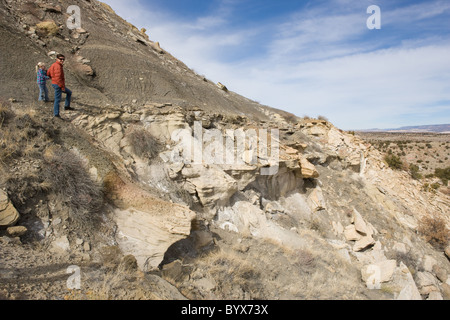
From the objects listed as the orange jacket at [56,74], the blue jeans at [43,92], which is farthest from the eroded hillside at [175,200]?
the orange jacket at [56,74]

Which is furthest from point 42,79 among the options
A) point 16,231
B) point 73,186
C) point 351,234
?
point 351,234

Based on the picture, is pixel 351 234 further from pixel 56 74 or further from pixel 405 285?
pixel 56 74

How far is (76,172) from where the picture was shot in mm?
4734

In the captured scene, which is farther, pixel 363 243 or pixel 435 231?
pixel 435 231

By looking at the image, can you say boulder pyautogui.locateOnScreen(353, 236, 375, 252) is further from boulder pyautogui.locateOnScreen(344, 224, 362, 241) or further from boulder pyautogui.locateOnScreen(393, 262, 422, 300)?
boulder pyautogui.locateOnScreen(393, 262, 422, 300)

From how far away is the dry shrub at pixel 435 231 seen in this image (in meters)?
10.4

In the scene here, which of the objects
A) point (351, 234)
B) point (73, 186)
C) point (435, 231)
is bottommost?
point (435, 231)

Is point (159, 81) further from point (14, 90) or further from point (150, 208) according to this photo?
point (150, 208)

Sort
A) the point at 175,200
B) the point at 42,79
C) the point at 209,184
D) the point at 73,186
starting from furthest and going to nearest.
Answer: the point at 209,184
the point at 42,79
the point at 175,200
the point at 73,186

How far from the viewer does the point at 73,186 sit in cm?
450

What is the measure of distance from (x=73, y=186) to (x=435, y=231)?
1405 centimetres

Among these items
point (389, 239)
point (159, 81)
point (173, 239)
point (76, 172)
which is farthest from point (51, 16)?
point (389, 239)

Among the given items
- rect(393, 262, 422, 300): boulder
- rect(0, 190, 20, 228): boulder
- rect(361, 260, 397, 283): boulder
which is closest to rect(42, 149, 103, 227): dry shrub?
rect(0, 190, 20, 228): boulder

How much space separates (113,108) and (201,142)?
2.96 meters
